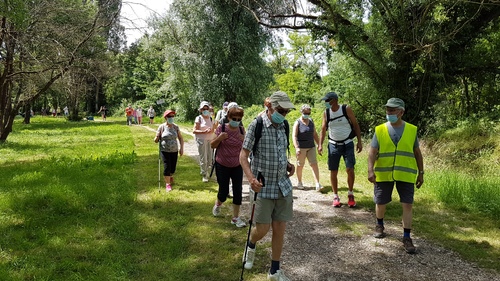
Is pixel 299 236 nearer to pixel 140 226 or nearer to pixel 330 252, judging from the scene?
pixel 330 252

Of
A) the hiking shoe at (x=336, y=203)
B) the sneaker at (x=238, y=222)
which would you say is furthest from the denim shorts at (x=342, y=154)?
the sneaker at (x=238, y=222)

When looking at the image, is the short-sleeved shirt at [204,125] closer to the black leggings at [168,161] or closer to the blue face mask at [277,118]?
the black leggings at [168,161]

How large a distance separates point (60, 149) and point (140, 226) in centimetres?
1121

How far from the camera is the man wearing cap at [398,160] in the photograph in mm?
4992

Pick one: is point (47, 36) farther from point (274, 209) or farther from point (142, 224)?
point (274, 209)

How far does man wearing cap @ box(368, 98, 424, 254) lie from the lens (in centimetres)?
499

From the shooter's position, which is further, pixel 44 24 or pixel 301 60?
pixel 301 60

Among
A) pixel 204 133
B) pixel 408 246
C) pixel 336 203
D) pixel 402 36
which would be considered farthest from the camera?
pixel 402 36

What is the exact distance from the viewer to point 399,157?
5.03m

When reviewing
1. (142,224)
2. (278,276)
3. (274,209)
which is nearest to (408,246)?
(278,276)

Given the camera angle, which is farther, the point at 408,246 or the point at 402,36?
the point at 402,36

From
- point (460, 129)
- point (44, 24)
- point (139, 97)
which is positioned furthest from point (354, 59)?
point (139, 97)

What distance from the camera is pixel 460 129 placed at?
12.1 meters

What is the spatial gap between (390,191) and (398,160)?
488 mm
